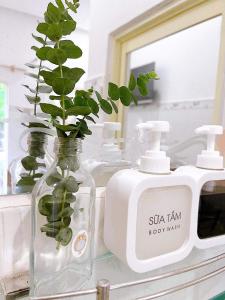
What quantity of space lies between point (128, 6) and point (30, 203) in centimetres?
45

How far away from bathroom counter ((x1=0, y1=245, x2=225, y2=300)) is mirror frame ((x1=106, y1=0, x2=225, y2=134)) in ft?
0.91

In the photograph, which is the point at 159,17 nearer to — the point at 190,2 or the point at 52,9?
the point at 190,2

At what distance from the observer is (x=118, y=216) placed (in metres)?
0.36

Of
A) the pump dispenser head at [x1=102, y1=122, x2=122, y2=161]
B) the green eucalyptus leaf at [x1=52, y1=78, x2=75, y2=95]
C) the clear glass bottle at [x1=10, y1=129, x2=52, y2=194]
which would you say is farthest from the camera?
the pump dispenser head at [x1=102, y1=122, x2=122, y2=161]

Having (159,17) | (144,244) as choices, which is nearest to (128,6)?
(159,17)

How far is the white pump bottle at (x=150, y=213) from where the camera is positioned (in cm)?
34

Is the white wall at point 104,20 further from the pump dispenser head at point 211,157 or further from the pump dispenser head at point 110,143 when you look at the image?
the pump dispenser head at point 211,157

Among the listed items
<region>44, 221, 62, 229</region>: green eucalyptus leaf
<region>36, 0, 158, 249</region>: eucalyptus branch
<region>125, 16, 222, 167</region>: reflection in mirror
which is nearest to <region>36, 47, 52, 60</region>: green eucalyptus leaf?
<region>36, 0, 158, 249</region>: eucalyptus branch

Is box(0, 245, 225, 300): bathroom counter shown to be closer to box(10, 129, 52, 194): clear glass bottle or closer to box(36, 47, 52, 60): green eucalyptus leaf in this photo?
box(10, 129, 52, 194): clear glass bottle

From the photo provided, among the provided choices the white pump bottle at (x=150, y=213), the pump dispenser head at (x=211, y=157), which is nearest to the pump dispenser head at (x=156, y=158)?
the white pump bottle at (x=150, y=213)

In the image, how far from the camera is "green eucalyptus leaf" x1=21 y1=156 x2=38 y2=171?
40 cm

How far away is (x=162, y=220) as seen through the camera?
38 cm

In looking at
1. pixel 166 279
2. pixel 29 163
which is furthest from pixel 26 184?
pixel 166 279

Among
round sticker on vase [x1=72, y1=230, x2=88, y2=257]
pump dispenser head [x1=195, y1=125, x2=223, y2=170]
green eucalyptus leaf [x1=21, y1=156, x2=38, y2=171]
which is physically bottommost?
round sticker on vase [x1=72, y1=230, x2=88, y2=257]
